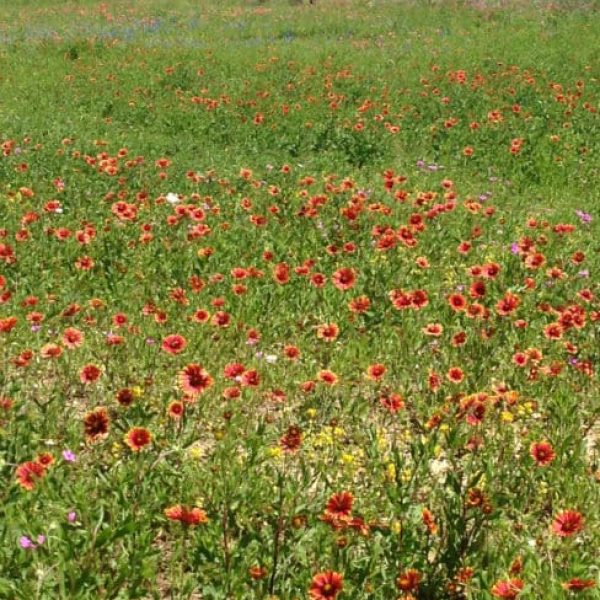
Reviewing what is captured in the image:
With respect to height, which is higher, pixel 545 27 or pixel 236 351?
pixel 545 27

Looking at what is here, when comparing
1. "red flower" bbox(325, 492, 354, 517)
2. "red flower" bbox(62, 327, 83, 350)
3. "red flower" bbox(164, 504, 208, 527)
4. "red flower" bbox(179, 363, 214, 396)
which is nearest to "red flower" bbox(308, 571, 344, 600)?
"red flower" bbox(325, 492, 354, 517)

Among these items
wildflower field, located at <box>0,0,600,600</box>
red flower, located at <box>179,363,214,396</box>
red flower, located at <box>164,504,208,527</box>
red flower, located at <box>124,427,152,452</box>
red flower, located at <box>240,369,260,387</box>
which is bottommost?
wildflower field, located at <box>0,0,600,600</box>

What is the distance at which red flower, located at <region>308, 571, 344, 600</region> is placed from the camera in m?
2.18

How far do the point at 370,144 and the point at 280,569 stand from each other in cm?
905

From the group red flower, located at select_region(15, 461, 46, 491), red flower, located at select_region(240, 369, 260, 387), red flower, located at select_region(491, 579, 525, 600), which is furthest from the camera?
red flower, located at select_region(240, 369, 260, 387)

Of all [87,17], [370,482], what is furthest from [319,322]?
[87,17]

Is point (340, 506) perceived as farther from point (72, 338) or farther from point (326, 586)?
point (72, 338)

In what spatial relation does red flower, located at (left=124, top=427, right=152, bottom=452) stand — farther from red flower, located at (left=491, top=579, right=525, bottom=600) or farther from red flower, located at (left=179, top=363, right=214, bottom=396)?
red flower, located at (left=491, top=579, right=525, bottom=600)

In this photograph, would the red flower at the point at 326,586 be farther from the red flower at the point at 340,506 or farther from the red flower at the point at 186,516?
the red flower at the point at 186,516

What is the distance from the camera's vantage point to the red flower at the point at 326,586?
2.18 metres

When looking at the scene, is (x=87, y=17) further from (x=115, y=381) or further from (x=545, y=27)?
(x=115, y=381)

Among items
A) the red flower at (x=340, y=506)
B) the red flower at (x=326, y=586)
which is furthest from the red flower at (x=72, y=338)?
the red flower at (x=326, y=586)

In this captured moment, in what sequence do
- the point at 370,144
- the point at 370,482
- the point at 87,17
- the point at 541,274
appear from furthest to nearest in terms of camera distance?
the point at 87,17, the point at 370,144, the point at 541,274, the point at 370,482

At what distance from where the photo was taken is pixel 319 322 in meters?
5.23
